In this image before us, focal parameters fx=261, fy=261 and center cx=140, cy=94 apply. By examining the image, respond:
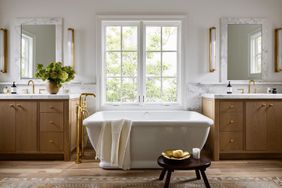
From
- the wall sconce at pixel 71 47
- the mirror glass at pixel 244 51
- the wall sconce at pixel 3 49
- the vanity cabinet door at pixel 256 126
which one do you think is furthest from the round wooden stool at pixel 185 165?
the wall sconce at pixel 3 49

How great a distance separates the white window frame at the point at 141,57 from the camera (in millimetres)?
3910

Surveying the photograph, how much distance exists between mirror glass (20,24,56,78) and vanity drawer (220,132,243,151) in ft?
8.77

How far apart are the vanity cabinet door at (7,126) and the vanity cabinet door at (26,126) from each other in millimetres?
65

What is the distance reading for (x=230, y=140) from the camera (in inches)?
132

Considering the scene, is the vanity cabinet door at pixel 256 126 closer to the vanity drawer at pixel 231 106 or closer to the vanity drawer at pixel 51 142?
the vanity drawer at pixel 231 106

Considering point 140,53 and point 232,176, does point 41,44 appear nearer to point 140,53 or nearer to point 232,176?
point 140,53

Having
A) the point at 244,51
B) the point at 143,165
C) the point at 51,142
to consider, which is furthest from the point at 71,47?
the point at 244,51

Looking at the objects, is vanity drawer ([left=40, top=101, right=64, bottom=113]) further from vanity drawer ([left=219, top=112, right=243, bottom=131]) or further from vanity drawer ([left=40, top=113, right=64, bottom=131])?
vanity drawer ([left=219, top=112, right=243, bottom=131])

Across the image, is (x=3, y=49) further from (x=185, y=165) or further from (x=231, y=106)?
(x=231, y=106)

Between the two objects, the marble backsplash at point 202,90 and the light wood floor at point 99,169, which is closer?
the light wood floor at point 99,169

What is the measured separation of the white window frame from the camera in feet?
12.8

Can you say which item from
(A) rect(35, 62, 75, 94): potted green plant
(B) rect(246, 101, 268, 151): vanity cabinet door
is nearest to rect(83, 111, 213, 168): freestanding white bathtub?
(B) rect(246, 101, 268, 151): vanity cabinet door

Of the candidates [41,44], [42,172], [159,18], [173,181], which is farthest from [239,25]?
[42,172]

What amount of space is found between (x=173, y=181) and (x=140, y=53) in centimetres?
206
